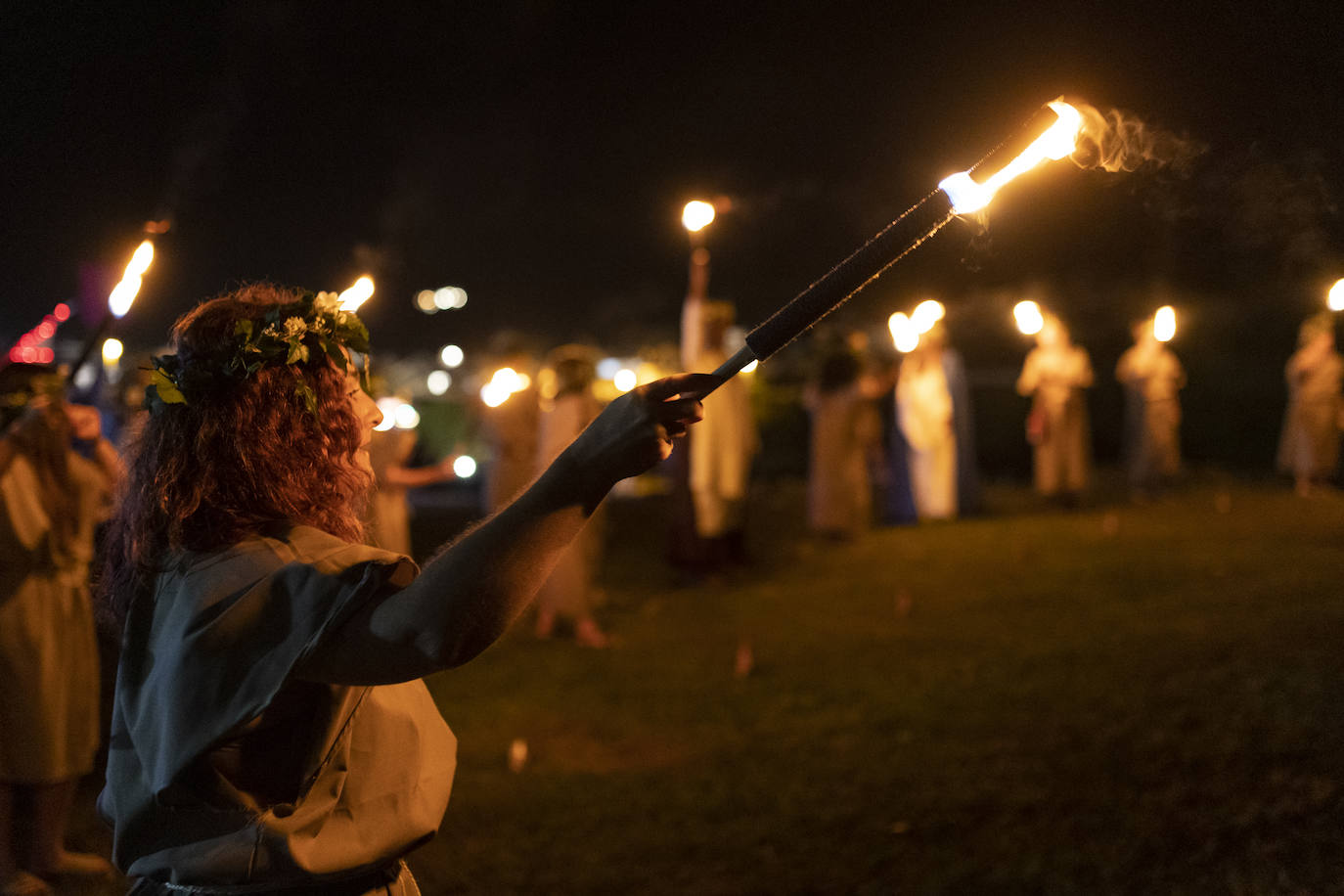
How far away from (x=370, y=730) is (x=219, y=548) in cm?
42

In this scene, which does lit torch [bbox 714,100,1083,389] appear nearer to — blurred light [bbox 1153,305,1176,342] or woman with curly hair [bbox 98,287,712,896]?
woman with curly hair [bbox 98,287,712,896]

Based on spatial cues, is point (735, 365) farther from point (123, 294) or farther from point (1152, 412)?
point (1152, 412)

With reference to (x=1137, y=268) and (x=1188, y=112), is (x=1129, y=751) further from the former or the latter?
(x=1137, y=268)

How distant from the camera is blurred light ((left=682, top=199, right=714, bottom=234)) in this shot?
8984 millimetres

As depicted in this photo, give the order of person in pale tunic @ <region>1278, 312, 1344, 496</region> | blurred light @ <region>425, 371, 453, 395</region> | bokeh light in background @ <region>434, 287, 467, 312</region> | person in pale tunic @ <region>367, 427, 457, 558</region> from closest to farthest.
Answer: person in pale tunic @ <region>367, 427, 457, 558</region>, person in pale tunic @ <region>1278, 312, 1344, 496</region>, bokeh light in background @ <region>434, 287, 467, 312</region>, blurred light @ <region>425, 371, 453, 395</region>

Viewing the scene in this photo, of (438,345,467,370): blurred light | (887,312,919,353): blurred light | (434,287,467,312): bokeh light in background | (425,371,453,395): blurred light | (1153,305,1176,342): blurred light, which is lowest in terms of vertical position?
(887,312,919,353): blurred light

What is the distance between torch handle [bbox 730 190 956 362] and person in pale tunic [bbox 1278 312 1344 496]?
1371 centimetres

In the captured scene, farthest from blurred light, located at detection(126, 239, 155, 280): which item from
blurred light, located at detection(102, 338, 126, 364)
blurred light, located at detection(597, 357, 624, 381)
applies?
blurred light, located at detection(597, 357, 624, 381)

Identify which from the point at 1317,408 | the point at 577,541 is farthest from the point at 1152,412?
the point at 577,541

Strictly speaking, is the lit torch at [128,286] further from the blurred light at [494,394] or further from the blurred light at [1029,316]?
the blurred light at [1029,316]

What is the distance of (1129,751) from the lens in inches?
202

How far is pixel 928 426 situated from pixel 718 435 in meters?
4.82

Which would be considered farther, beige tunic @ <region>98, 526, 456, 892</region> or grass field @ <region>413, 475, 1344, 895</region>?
grass field @ <region>413, 475, 1344, 895</region>

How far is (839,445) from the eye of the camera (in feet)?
41.8
